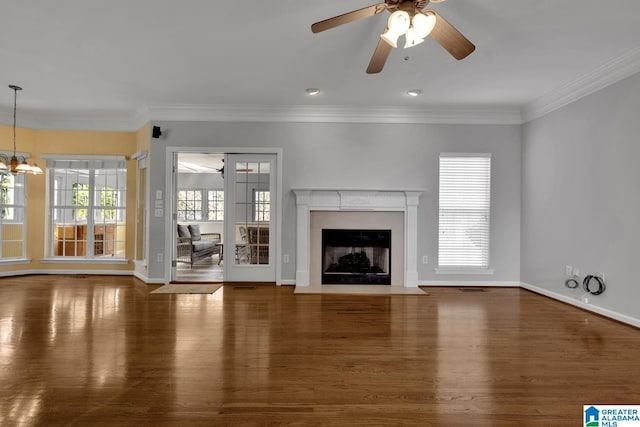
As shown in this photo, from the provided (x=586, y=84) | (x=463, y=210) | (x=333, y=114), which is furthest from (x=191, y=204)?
(x=586, y=84)

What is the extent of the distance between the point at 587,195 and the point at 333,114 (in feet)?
11.5

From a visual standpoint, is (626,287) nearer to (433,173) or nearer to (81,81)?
(433,173)

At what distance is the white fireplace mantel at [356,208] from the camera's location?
5324 mm

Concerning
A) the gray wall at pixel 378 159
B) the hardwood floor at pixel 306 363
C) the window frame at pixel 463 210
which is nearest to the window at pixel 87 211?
the gray wall at pixel 378 159

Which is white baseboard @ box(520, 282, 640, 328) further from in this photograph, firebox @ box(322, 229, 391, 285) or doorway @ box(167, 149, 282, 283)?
doorway @ box(167, 149, 282, 283)

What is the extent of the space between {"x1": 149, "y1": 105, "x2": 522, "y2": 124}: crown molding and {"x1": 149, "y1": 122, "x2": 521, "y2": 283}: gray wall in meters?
0.09

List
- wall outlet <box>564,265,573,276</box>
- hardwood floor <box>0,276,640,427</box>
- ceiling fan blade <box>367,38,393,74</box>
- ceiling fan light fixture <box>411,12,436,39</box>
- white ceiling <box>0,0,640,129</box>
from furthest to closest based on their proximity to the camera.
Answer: wall outlet <box>564,265,573,276</box>
white ceiling <box>0,0,640,129</box>
ceiling fan blade <box>367,38,393,74</box>
ceiling fan light fixture <box>411,12,436,39</box>
hardwood floor <box>0,276,640,427</box>

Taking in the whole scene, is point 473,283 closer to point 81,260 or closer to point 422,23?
point 422,23

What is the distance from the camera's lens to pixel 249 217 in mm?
5535

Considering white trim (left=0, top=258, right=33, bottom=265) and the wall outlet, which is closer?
the wall outlet

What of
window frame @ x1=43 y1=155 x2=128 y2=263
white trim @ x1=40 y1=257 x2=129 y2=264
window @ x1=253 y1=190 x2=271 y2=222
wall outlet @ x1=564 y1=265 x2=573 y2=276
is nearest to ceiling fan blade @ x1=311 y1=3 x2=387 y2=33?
window @ x1=253 y1=190 x2=271 y2=222

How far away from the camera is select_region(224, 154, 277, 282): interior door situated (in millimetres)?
5492

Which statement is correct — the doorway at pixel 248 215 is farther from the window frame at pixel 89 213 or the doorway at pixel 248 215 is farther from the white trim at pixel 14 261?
the white trim at pixel 14 261

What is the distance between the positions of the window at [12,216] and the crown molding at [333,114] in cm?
291
